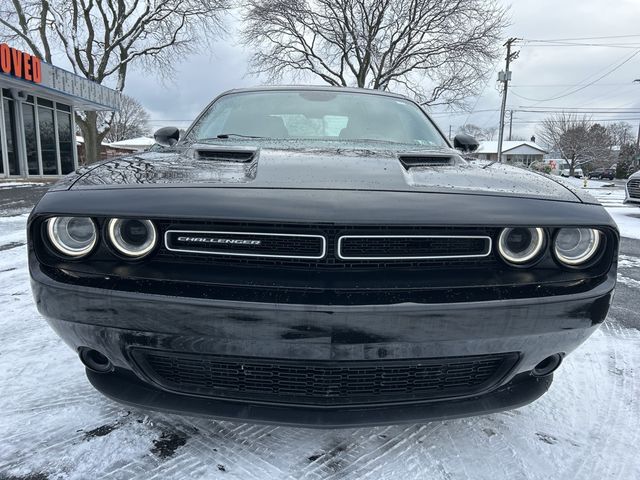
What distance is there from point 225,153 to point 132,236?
1.97ft

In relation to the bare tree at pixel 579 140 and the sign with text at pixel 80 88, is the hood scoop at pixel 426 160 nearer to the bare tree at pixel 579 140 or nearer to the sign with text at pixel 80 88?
the sign with text at pixel 80 88

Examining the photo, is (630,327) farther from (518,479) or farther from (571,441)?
(518,479)

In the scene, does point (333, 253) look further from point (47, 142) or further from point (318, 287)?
point (47, 142)

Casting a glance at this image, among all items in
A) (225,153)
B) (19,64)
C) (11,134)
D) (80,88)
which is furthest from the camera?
(80,88)

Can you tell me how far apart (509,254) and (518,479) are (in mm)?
745

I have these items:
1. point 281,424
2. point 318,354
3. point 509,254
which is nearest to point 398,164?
point 509,254

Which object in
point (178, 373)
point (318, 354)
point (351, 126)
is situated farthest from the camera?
point (351, 126)

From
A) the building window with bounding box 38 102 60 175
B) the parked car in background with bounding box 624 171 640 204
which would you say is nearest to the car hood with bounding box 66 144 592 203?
the parked car in background with bounding box 624 171 640 204

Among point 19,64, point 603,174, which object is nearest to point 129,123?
point 19,64

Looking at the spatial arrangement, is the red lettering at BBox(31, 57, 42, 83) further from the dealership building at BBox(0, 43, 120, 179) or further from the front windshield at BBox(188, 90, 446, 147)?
the front windshield at BBox(188, 90, 446, 147)

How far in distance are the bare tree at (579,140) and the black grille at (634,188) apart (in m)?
50.0

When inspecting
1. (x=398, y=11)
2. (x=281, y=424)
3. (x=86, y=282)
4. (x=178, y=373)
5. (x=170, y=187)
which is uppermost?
(x=398, y=11)

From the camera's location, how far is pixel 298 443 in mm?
1593

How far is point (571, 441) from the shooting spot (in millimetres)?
1653
